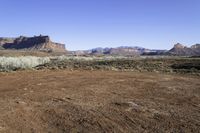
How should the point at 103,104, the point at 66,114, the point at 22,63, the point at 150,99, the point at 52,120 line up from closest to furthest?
the point at 52,120 < the point at 66,114 < the point at 103,104 < the point at 150,99 < the point at 22,63

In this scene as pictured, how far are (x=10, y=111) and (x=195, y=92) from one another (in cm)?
830

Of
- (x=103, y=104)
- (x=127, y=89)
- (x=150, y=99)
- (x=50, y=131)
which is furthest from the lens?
(x=127, y=89)

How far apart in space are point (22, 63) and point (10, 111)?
20442 millimetres

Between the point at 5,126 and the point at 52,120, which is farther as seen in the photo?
the point at 52,120

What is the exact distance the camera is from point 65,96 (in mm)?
12312

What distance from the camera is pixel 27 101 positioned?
1122 centimetres

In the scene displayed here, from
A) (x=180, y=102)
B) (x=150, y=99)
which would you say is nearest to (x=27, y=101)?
(x=150, y=99)

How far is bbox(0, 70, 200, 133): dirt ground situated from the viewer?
7.93m

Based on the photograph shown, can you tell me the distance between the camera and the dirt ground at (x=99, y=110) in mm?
7930

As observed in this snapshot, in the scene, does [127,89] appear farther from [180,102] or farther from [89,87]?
[180,102]

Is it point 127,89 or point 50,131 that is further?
point 127,89

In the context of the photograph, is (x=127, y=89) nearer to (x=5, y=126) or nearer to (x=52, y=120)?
(x=52, y=120)

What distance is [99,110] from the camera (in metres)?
9.73

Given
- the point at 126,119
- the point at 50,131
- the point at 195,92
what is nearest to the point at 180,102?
the point at 195,92
